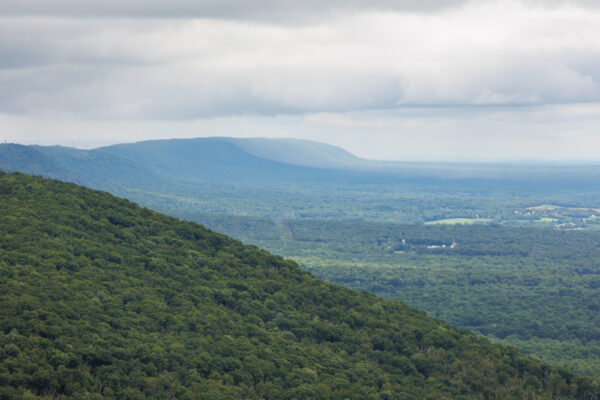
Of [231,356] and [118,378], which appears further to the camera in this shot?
[231,356]

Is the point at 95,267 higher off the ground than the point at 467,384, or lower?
higher

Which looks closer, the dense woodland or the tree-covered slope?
the tree-covered slope

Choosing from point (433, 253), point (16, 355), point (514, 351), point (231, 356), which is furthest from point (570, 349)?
point (433, 253)

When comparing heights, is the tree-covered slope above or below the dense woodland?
above

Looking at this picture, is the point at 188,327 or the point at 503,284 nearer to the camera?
the point at 188,327

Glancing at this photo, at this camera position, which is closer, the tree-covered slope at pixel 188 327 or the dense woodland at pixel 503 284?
the tree-covered slope at pixel 188 327

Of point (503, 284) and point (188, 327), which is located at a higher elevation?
point (188, 327)

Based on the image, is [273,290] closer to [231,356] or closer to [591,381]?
[231,356]

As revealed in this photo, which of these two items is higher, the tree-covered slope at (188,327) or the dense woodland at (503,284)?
the tree-covered slope at (188,327)
